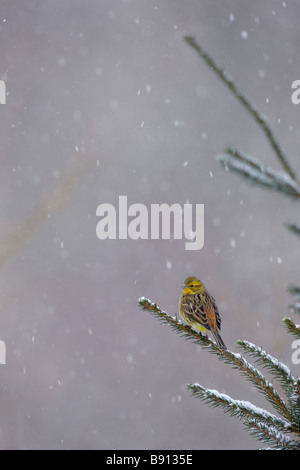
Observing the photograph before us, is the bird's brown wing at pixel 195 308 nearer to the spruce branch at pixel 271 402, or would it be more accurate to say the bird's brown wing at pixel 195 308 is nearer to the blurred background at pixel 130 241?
the spruce branch at pixel 271 402

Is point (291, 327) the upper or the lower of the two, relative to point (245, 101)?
lower

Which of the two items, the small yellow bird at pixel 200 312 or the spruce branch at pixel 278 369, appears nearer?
the spruce branch at pixel 278 369

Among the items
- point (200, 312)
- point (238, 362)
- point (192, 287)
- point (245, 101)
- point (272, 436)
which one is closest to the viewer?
point (245, 101)

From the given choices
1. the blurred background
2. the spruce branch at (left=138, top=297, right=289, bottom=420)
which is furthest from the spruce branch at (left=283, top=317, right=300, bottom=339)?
the blurred background

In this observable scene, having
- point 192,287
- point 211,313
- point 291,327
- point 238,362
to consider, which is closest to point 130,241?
point 192,287

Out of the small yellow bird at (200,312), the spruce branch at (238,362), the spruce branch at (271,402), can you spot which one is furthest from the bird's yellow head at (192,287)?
the spruce branch at (271,402)

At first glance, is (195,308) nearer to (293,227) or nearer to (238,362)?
(238,362)

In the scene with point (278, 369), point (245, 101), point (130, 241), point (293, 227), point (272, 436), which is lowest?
point (272, 436)

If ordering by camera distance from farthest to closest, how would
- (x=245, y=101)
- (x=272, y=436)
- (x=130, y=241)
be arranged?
1. (x=130, y=241)
2. (x=272, y=436)
3. (x=245, y=101)
